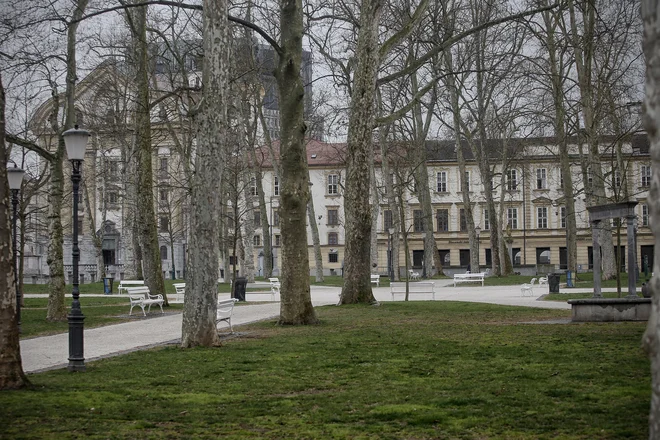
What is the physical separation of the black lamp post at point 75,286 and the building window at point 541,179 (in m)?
70.7

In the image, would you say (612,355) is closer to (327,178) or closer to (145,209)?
(145,209)

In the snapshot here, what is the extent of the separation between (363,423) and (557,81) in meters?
32.0

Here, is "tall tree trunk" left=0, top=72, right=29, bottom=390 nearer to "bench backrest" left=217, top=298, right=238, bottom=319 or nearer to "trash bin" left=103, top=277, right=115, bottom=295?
"bench backrest" left=217, top=298, right=238, bottom=319

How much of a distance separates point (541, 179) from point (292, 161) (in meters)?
65.6

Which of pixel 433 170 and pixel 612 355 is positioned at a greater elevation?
pixel 433 170

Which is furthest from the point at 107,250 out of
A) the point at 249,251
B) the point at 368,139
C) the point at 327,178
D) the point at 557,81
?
the point at 368,139

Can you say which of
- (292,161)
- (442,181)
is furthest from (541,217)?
(292,161)

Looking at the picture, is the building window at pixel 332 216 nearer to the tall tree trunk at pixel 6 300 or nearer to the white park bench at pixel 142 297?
the white park bench at pixel 142 297

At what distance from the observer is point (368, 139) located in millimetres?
22953

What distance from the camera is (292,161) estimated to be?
17.8 meters

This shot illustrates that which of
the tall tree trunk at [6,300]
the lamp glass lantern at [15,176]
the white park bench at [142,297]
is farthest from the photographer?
the white park bench at [142,297]

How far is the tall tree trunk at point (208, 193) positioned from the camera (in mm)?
13773

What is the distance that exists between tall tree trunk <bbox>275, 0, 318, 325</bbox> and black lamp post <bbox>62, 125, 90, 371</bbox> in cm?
583

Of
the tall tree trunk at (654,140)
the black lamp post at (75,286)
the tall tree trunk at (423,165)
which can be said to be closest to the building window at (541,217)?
the tall tree trunk at (423,165)
